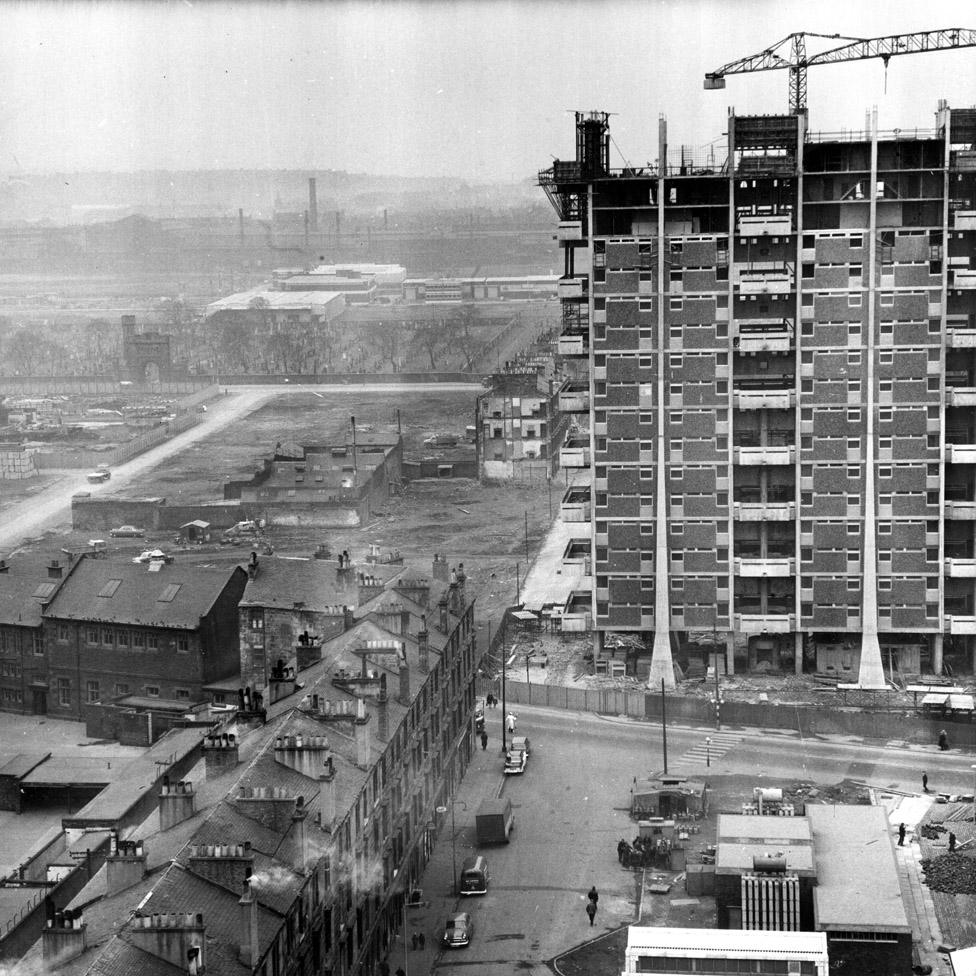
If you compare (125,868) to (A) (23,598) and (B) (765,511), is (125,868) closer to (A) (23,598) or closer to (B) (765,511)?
(A) (23,598)

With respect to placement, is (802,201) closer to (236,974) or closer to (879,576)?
(879,576)

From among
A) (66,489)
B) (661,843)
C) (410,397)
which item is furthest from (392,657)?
(410,397)

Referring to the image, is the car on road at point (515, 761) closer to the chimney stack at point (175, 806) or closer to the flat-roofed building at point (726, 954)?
the flat-roofed building at point (726, 954)

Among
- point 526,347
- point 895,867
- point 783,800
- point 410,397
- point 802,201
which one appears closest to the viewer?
point 895,867

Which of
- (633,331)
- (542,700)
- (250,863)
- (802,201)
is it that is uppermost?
(802,201)

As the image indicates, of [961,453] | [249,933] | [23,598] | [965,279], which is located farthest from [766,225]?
[249,933]

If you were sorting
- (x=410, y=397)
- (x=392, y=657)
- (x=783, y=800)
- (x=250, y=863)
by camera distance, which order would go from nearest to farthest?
1. (x=250, y=863)
2. (x=392, y=657)
3. (x=783, y=800)
4. (x=410, y=397)
